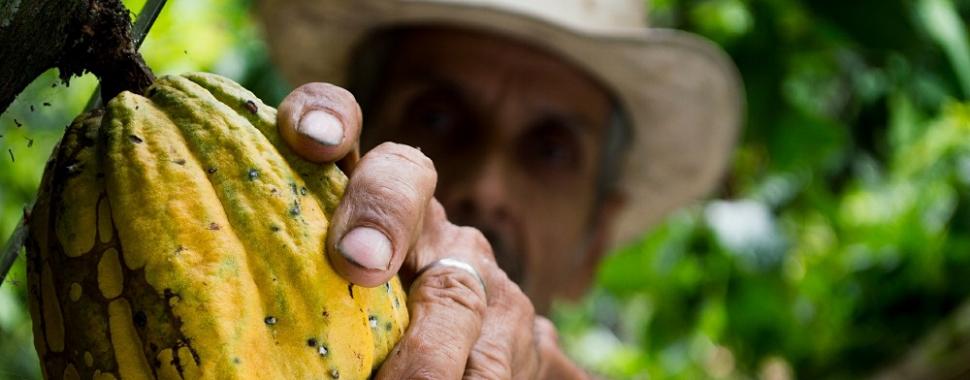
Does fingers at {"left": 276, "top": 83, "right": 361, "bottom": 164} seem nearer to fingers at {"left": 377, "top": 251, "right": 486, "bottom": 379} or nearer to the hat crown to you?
fingers at {"left": 377, "top": 251, "right": 486, "bottom": 379}

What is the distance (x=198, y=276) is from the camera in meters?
0.64

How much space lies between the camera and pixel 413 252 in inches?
35.7

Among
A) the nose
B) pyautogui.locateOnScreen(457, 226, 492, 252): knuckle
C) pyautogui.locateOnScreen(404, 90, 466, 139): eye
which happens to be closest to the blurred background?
pyautogui.locateOnScreen(404, 90, 466, 139): eye

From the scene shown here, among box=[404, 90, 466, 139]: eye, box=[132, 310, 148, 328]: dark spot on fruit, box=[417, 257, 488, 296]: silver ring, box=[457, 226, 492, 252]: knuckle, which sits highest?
box=[404, 90, 466, 139]: eye

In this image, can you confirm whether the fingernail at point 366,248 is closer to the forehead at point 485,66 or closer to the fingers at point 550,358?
the fingers at point 550,358

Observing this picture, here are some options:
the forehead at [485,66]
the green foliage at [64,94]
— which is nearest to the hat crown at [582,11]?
the forehead at [485,66]

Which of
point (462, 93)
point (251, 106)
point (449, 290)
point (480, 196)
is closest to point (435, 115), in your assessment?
point (462, 93)

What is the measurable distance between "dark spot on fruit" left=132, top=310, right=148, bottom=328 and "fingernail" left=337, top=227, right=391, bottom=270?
125mm

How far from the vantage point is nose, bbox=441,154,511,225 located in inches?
84.0

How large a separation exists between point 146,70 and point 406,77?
1.67 meters

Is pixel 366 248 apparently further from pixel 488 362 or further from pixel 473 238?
pixel 473 238

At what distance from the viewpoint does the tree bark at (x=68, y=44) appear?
1.89 ft

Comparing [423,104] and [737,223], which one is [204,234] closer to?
[423,104]

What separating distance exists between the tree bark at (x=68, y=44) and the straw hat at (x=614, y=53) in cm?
156
